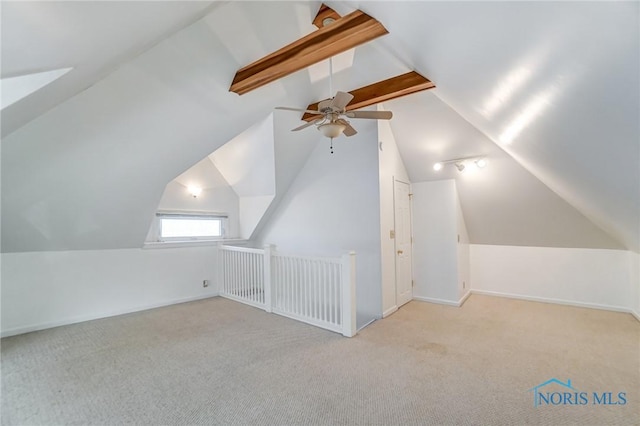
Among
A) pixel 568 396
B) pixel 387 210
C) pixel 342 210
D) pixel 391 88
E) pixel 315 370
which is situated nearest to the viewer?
pixel 568 396

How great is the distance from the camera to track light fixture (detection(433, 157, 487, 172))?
13.1 feet

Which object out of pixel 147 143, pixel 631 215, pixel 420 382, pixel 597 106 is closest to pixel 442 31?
pixel 597 106

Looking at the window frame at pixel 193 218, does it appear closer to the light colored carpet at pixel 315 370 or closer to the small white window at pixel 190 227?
the small white window at pixel 190 227

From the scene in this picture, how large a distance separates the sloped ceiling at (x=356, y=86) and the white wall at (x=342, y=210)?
70 centimetres

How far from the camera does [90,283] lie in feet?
13.5

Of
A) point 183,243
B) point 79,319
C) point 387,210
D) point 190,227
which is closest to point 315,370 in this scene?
point 387,210

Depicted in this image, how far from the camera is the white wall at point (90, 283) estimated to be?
363cm

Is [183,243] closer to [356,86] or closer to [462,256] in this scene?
[356,86]

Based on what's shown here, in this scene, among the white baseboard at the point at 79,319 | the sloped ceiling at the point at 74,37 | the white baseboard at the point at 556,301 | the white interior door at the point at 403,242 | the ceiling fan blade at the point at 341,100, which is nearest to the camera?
the sloped ceiling at the point at 74,37

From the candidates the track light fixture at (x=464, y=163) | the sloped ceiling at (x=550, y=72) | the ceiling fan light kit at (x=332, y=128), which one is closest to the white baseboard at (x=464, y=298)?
the track light fixture at (x=464, y=163)

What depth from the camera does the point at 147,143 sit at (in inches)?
128

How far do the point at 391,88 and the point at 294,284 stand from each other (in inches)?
116

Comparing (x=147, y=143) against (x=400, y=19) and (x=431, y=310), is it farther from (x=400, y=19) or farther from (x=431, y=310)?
(x=431, y=310)

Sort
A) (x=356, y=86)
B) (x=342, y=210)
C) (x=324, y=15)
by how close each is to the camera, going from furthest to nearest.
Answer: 1. (x=342, y=210)
2. (x=356, y=86)
3. (x=324, y=15)
